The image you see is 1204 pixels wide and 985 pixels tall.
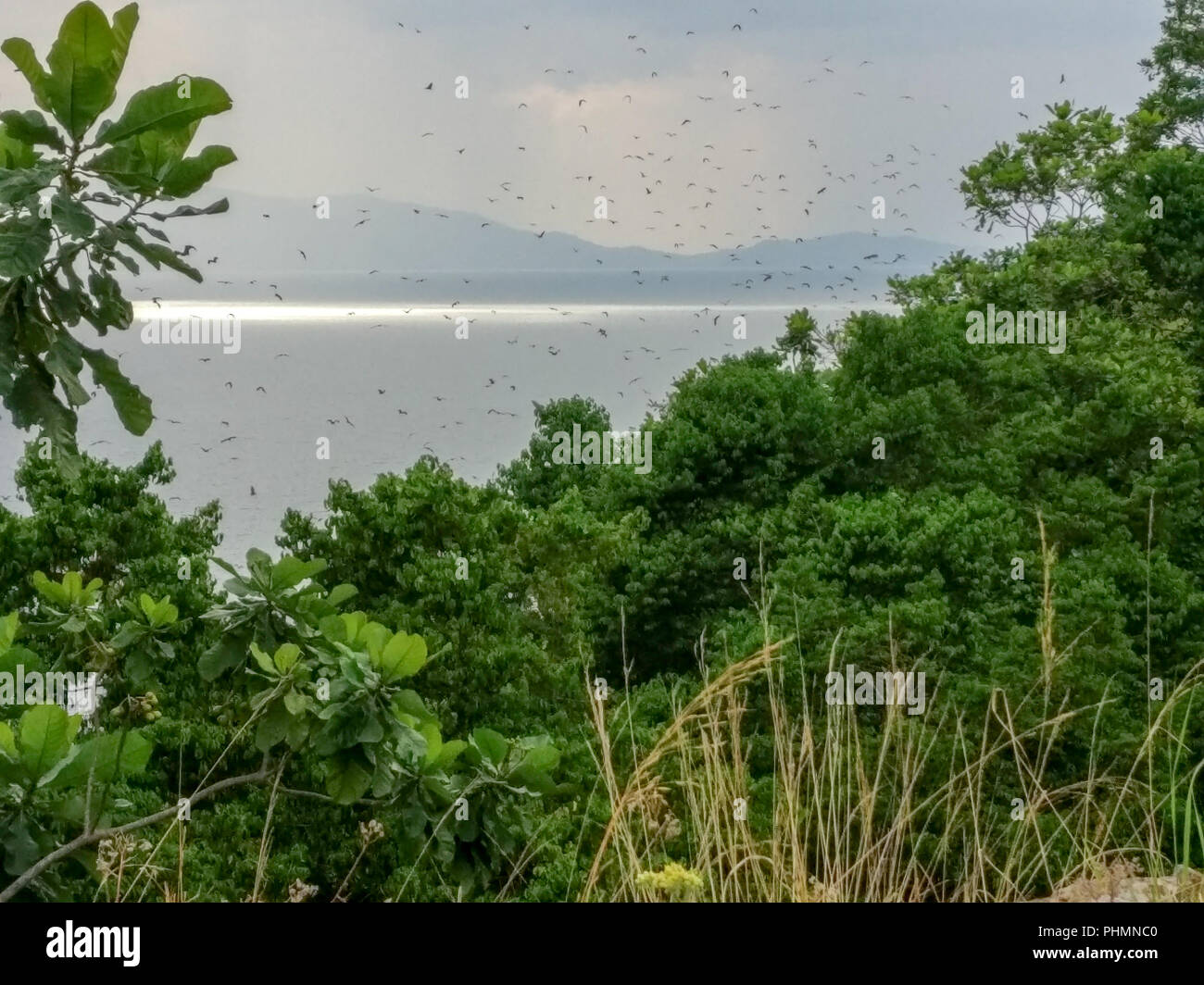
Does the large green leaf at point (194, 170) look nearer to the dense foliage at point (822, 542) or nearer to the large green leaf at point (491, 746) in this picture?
the large green leaf at point (491, 746)

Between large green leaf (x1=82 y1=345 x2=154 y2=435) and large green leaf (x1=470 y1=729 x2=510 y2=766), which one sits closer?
large green leaf (x1=82 y1=345 x2=154 y2=435)

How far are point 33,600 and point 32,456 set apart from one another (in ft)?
4.76

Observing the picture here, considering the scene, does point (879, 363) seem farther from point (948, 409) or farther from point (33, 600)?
point (33, 600)

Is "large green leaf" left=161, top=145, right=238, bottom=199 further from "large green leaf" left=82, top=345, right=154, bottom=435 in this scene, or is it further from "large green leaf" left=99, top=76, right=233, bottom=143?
"large green leaf" left=82, top=345, right=154, bottom=435

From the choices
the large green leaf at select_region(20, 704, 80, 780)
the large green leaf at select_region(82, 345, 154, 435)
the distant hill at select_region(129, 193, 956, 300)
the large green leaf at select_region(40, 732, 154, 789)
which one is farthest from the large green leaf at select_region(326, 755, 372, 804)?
the distant hill at select_region(129, 193, 956, 300)

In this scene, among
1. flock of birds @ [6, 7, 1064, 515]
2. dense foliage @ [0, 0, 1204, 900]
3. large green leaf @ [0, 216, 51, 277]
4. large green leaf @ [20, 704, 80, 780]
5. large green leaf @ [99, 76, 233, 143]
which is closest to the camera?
large green leaf @ [0, 216, 51, 277]

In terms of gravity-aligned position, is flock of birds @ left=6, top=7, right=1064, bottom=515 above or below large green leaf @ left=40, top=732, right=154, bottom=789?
above

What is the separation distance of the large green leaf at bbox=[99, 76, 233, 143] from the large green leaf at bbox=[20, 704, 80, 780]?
899 mm

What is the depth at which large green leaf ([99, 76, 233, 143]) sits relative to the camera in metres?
1.92

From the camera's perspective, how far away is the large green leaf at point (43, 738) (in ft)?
7.30

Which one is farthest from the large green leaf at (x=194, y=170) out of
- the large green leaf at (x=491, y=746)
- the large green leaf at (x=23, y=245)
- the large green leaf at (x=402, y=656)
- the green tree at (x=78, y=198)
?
the large green leaf at (x=491, y=746)

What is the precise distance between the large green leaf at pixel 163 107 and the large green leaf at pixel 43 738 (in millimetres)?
899

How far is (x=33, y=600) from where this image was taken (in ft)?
43.3

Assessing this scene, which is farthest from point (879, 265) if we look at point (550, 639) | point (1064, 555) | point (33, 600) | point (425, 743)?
point (425, 743)
